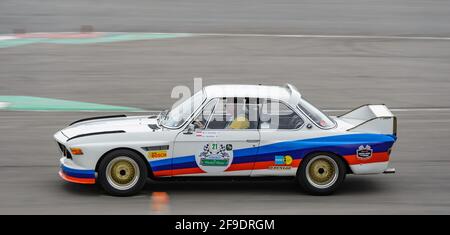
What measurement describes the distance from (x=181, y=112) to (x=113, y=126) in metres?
0.87

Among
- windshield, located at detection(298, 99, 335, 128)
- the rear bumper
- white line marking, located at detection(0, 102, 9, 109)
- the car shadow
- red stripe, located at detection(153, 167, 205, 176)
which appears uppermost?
white line marking, located at detection(0, 102, 9, 109)

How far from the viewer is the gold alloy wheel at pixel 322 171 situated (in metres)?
10.1

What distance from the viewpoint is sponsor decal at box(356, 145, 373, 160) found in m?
10.1

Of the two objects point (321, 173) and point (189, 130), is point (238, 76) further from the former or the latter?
point (189, 130)

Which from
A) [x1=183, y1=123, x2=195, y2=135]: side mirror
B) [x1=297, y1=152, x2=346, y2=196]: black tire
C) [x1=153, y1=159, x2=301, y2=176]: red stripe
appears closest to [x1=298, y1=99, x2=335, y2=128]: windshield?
[x1=297, y1=152, x2=346, y2=196]: black tire

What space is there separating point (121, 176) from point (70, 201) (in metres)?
0.67

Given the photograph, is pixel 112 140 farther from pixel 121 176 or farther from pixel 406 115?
pixel 406 115

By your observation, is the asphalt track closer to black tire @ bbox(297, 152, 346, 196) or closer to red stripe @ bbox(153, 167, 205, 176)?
black tire @ bbox(297, 152, 346, 196)

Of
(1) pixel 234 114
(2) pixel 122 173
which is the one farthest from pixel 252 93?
(2) pixel 122 173

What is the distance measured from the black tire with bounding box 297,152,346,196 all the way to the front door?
0.67m

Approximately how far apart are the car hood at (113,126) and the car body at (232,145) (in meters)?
0.02

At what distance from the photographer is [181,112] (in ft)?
33.9

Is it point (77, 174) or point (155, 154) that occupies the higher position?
point (155, 154)

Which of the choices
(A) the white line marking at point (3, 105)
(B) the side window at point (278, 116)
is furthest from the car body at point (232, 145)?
(A) the white line marking at point (3, 105)
